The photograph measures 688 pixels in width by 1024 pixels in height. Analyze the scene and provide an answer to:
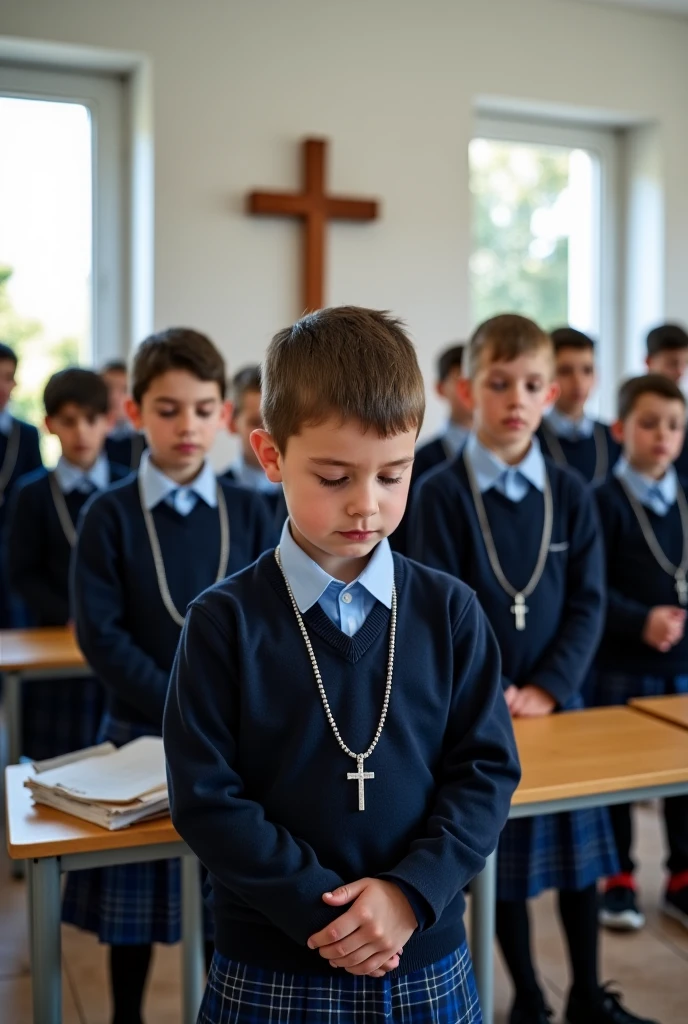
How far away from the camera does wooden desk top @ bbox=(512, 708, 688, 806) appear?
1.69 m

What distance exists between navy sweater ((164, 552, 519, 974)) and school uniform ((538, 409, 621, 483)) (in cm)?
273

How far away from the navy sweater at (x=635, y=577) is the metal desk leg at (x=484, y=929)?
3.60ft

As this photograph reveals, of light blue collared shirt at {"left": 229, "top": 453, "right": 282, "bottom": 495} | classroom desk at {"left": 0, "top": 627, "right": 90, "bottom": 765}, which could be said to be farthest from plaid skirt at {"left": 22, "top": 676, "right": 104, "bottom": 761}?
light blue collared shirt at {"left": 229, "top": 453, "right": 282, "bottom": 495}

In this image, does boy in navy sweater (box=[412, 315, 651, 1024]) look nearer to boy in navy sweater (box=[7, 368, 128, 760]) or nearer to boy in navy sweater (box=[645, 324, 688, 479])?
boy in navy sweater (box=[7, 368, 128, 760])

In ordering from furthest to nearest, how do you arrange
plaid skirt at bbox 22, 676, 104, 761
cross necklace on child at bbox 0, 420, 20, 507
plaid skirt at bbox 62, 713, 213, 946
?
1. cross necklace on child at bbox 0, 420, 20, 507
2. plaid skirt at bbox 22, 676, 104, 761
3. plaid skirt at bbox 62, 713, 213, 946

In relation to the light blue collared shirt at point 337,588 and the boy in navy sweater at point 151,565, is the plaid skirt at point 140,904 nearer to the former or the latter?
the boy in navy sweater at point 151,565

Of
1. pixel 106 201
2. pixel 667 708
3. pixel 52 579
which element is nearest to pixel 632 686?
pixel 667 708


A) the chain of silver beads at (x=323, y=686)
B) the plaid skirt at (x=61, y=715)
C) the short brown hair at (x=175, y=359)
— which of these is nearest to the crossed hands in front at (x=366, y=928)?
the chain of silver beads at (x=323, y=686)

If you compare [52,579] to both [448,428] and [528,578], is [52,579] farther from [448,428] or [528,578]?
[528,578]

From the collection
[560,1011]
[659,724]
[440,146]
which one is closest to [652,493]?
[659,724]

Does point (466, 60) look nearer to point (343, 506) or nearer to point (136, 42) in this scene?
point (136, 42)

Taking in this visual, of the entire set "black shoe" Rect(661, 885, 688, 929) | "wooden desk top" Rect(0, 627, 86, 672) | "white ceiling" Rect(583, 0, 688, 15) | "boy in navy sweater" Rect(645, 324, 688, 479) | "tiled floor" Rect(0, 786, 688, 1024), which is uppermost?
"white ceiling" Rect(583, 0, 688, 15)

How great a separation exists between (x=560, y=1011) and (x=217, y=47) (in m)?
4.11

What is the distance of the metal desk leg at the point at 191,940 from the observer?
5.78 feet
